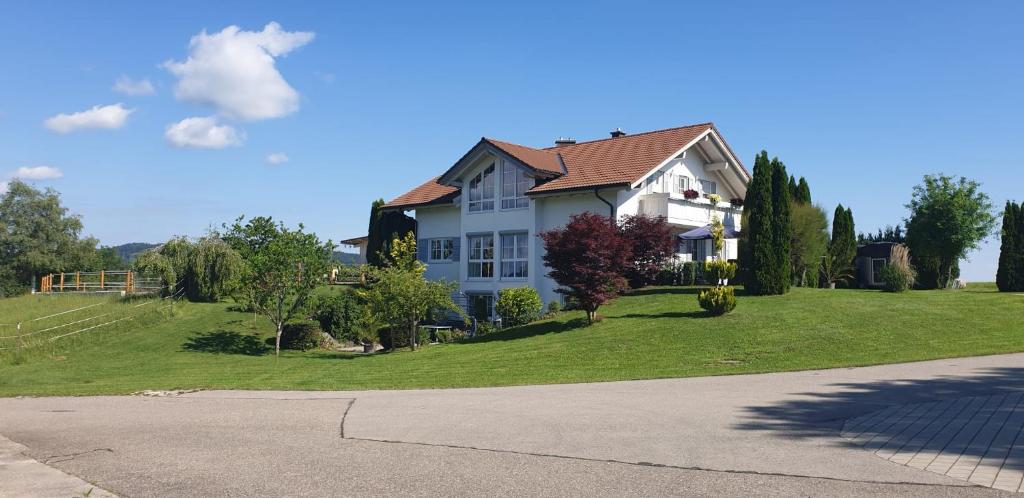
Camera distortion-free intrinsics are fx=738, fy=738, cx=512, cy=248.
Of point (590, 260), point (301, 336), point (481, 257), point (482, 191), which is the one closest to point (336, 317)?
point (301, 336)

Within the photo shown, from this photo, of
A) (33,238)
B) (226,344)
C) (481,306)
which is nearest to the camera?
(226,344)

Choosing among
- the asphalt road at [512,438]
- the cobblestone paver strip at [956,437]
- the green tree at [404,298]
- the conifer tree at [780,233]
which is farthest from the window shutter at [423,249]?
the cobblestone paver strip at [956,437]

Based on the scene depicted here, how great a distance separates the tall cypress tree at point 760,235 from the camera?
2667 centimetres

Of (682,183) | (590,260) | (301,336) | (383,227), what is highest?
(682,183)

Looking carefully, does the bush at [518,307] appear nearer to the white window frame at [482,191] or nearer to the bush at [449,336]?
the bush at [449,336]

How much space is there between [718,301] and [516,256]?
11.7 m

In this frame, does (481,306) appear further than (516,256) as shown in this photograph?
Yes

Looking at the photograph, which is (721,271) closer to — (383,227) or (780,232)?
(780,232)

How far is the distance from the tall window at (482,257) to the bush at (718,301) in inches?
486

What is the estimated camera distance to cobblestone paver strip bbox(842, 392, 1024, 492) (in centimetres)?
700

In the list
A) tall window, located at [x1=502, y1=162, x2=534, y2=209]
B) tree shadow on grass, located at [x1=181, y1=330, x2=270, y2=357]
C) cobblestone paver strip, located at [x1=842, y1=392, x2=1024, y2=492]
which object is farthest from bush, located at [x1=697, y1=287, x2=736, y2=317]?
tree shadow on grass, located at [x1=181, y1=330, x2=270, y2=357]

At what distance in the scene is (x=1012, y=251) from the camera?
30.8 m

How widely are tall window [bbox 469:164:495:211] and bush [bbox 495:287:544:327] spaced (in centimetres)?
666

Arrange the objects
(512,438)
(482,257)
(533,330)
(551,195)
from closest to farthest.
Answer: (512,438)
(533,330)
(551,195)
(482,257)
